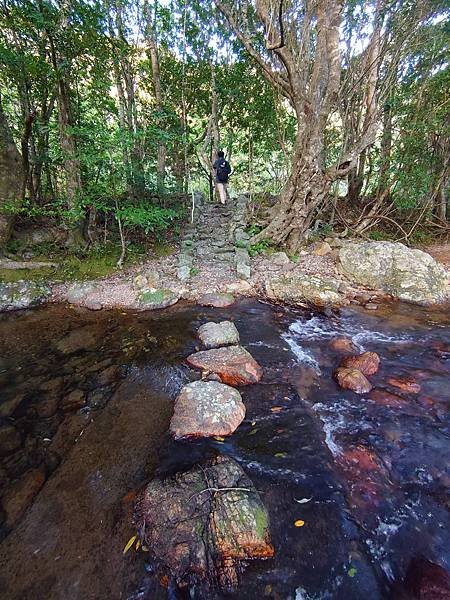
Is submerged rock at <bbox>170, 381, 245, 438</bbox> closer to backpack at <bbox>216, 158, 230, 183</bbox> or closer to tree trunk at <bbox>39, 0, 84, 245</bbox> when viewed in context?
tree trunk at <bbox>39, 0, 84, 245</bbox>

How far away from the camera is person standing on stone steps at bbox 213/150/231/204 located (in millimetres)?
10048

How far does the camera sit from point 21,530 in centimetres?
211

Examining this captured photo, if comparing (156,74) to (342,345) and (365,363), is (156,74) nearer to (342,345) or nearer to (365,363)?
(342,345)

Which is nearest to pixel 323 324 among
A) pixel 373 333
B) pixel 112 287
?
pixel 373 333

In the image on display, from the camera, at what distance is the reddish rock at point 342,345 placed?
13.9 ft

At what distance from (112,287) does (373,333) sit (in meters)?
5.33

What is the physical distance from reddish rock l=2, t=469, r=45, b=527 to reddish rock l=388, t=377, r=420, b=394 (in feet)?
12.9

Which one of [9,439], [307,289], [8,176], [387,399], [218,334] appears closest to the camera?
[9,439]

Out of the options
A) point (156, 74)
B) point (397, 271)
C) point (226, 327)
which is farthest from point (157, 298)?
point (156, 74)

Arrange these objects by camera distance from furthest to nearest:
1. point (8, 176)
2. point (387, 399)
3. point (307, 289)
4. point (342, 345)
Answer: point (8, 176) → point (307, 289) → point (342, 345) → point (387, 399)

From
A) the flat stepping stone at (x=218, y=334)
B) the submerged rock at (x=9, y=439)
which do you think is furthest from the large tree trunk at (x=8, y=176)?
the flat stepping stone at (x=218, y=334)

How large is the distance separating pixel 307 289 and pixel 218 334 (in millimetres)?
2487

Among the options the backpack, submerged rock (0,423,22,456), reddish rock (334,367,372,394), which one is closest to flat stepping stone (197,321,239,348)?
reddish rock (334,367,372,394)

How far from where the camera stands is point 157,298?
5863 mm
